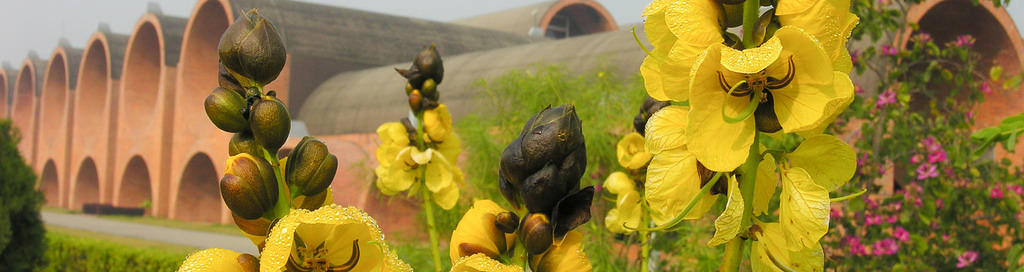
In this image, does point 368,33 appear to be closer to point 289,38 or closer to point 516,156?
point 289,38

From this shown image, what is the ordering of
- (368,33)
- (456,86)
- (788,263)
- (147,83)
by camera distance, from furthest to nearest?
(147,83) < (368,33) < (456,86) < (788,263)

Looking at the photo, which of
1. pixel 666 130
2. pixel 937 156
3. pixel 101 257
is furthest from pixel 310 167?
pixel 101 257

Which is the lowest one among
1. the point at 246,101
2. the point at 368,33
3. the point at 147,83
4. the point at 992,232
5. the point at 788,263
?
the point at 147,83

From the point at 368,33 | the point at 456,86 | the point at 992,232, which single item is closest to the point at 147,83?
the point at 368,33

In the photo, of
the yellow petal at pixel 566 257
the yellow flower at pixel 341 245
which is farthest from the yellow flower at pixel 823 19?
the yellow flower at pixel 341 245

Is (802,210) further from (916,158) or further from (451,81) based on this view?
(451,81)

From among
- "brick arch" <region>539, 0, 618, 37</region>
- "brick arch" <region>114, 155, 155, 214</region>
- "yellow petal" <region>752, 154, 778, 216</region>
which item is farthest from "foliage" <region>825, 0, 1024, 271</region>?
"brick arch" <region>539, 0, 618, 37</region>

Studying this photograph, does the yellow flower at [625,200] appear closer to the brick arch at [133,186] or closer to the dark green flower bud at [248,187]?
the dark green flower bud at [248,187]
